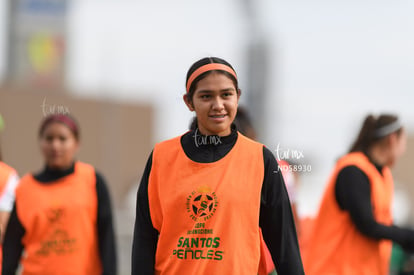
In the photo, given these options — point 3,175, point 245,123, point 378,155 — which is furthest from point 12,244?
point 378,155

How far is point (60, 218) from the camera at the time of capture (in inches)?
212

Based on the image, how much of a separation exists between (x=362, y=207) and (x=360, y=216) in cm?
6

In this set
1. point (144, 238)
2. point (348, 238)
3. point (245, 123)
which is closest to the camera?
point (144, 238)

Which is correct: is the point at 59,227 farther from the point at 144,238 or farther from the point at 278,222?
the point at 278,222

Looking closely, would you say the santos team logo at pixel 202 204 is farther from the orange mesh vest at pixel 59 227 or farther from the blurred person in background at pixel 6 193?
the blurred person in background at pixel 6 193

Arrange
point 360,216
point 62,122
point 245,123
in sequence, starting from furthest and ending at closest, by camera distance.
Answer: point 245,123 → point 62,122 → point 360,216

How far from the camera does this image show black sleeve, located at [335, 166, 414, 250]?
5.11m

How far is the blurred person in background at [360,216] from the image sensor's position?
5.16 m

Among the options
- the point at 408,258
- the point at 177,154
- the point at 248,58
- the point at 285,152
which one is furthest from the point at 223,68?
the point at 248,58

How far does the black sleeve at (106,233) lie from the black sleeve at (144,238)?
5.52ft

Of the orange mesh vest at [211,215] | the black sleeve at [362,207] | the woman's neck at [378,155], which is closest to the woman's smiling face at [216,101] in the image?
the orange mesh vest at [211,215]

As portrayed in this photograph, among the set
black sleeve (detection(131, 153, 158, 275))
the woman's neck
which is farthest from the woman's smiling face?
the woman's neck

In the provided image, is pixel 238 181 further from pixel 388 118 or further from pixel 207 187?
pixel 388 118

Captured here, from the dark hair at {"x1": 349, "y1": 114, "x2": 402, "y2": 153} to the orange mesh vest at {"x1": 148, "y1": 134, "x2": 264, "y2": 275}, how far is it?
2.12 meters
